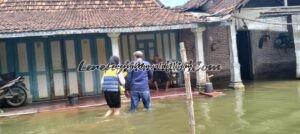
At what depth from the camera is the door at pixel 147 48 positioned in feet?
54.9

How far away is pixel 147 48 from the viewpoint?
16781 mm

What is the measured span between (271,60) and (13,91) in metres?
10.8

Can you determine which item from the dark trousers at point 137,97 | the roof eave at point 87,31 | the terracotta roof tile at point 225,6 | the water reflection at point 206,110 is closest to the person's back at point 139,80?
the dark trousers at point 137,97

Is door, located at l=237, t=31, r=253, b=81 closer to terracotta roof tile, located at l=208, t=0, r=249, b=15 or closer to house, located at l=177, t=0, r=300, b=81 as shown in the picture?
house, located at l=177, t=0, r=300, b=81

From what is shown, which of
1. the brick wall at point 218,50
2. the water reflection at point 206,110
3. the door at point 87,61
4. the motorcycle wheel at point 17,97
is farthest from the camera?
the brick wall at point 218,50

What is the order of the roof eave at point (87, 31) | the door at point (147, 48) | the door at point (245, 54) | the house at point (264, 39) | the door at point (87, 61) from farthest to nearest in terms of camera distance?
the door at point (245, 54), the house at point (264, 39), the door at point (147, 48), the door at point (87, 61), the roof eave at point (87, 31)

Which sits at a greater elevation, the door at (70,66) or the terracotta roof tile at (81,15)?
the terracotta roof tile at (81,15)

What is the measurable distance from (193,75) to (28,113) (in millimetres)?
7084

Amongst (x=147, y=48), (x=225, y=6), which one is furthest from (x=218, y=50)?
(x=147, y=48)

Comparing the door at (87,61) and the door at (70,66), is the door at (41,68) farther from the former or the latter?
the door at (87,61)

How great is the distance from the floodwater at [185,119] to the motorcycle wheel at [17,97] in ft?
5.62

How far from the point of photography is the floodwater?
30.8 feet

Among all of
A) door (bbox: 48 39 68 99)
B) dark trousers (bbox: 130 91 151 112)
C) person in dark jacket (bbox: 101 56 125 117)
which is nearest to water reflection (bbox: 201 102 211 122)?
dark trousers (bbox: 130 91 151 112)

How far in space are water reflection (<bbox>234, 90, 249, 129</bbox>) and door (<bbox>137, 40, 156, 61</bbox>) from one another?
3351 millimetres
